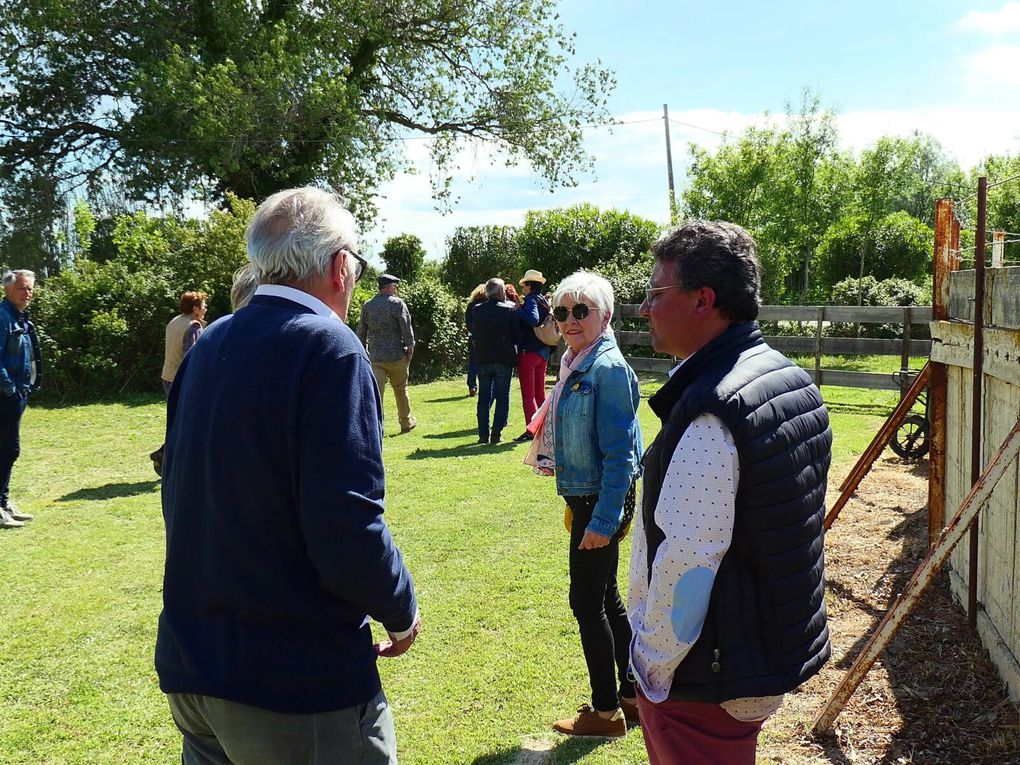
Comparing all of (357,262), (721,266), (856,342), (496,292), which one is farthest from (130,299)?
(721,266)

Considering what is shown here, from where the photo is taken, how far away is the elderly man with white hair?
192 cm

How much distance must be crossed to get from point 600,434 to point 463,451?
23.3ft

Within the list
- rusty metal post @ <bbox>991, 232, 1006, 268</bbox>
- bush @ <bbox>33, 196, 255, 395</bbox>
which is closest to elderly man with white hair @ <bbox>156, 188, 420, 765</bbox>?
rusty metal post @ <bbox>991, 232, 1006, 268</bbox>

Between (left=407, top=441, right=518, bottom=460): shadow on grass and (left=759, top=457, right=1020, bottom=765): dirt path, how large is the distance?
5.28 meters

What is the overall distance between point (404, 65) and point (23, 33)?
10.4 m

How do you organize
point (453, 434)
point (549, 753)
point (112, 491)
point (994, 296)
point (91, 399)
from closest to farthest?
1. point (549, 753)
2. point (994, 296)
3. point (112, 491)
4. point (453, 434)
5. point (91, 399)

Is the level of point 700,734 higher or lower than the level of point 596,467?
lower

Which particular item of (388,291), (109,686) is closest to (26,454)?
(388,291)

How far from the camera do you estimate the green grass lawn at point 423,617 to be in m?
3.86

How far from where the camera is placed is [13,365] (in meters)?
7.26

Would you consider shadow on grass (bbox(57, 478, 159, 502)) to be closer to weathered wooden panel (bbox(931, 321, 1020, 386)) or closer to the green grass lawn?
the green grass lawn

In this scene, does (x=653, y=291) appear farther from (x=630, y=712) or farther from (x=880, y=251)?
(x=880, y=251)

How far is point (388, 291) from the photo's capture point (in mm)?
11680

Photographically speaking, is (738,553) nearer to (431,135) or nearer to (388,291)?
(388,291)
